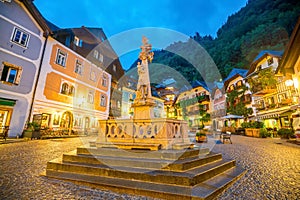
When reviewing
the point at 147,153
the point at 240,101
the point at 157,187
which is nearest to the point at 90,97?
the point at 147,153

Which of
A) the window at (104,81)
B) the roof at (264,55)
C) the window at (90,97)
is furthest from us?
the roof at (264,55)

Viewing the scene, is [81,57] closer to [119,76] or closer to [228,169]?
[119,76]

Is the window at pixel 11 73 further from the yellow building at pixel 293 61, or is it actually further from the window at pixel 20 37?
the yellow building at pixel 293 61

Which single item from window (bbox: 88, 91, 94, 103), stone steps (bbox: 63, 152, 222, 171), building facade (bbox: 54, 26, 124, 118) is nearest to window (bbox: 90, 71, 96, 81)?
building facade (bbox: 54, 26, 124, 118)

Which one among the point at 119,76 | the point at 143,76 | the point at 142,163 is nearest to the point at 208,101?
the point at 119,76

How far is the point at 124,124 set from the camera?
498 centimetres

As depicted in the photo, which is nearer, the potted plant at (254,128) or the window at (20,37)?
the window at (20,37)

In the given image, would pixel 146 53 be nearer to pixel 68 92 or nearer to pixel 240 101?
pixel 68 92

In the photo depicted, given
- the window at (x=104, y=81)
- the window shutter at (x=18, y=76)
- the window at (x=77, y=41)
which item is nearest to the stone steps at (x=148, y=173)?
the window shutter at (x=18, y=76)

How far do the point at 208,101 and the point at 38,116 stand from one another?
1272 inches

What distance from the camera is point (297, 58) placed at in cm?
1112

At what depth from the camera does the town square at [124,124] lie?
310 cm

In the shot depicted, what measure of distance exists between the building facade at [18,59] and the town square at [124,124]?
74 millimetres

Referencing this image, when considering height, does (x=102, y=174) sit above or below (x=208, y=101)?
below
